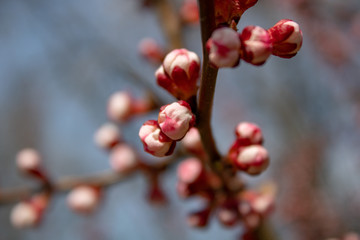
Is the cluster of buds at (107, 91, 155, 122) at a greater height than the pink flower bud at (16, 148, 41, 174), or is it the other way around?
the cluster of buds at (107, 91, 155, 122)

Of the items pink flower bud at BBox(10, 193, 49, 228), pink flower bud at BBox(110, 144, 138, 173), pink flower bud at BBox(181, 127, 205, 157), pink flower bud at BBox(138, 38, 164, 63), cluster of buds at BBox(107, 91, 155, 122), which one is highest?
pink flower bud at BBox(138, 38, 164, 63)

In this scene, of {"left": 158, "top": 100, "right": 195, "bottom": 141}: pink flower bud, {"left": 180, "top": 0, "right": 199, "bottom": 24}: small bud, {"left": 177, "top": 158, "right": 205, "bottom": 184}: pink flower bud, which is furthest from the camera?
{"left": 180, "top": 0, "right": 199, "bottom": 24}: small bud

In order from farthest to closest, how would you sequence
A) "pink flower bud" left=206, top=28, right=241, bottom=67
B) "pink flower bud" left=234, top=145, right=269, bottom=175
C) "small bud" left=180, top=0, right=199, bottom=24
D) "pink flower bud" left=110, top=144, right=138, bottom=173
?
1. "small bud" left=180, top=0, right=199, bottom=24
2. "pink flower bud" left=110, top=144, right=138, bottom=173
3. "pink flower bud" left=234, top=145, right=269, bottom=175
4. "pink flower bud" left=206, top=28, right=241, bottom=67

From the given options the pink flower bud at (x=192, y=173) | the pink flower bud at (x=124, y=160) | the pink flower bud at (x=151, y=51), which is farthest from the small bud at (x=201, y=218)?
the pink flower bud at (x=151, y=51)

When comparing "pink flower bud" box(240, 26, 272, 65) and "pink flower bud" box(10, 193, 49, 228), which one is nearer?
"pink flower bud" box(240, 26, 272, 65)

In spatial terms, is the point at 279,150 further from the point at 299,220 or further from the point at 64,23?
the point at 64,23

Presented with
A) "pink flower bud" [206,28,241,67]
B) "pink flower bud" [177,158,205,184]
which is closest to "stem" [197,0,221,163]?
"pink flower bud" [206,28,241,67]

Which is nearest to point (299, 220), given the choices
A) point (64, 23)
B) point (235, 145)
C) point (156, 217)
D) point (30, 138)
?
point (235, 145)

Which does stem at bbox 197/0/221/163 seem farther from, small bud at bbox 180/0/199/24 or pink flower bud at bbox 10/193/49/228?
small bud at bbox 180/0/199/24

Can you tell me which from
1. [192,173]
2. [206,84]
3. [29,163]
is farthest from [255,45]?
[29,163]
